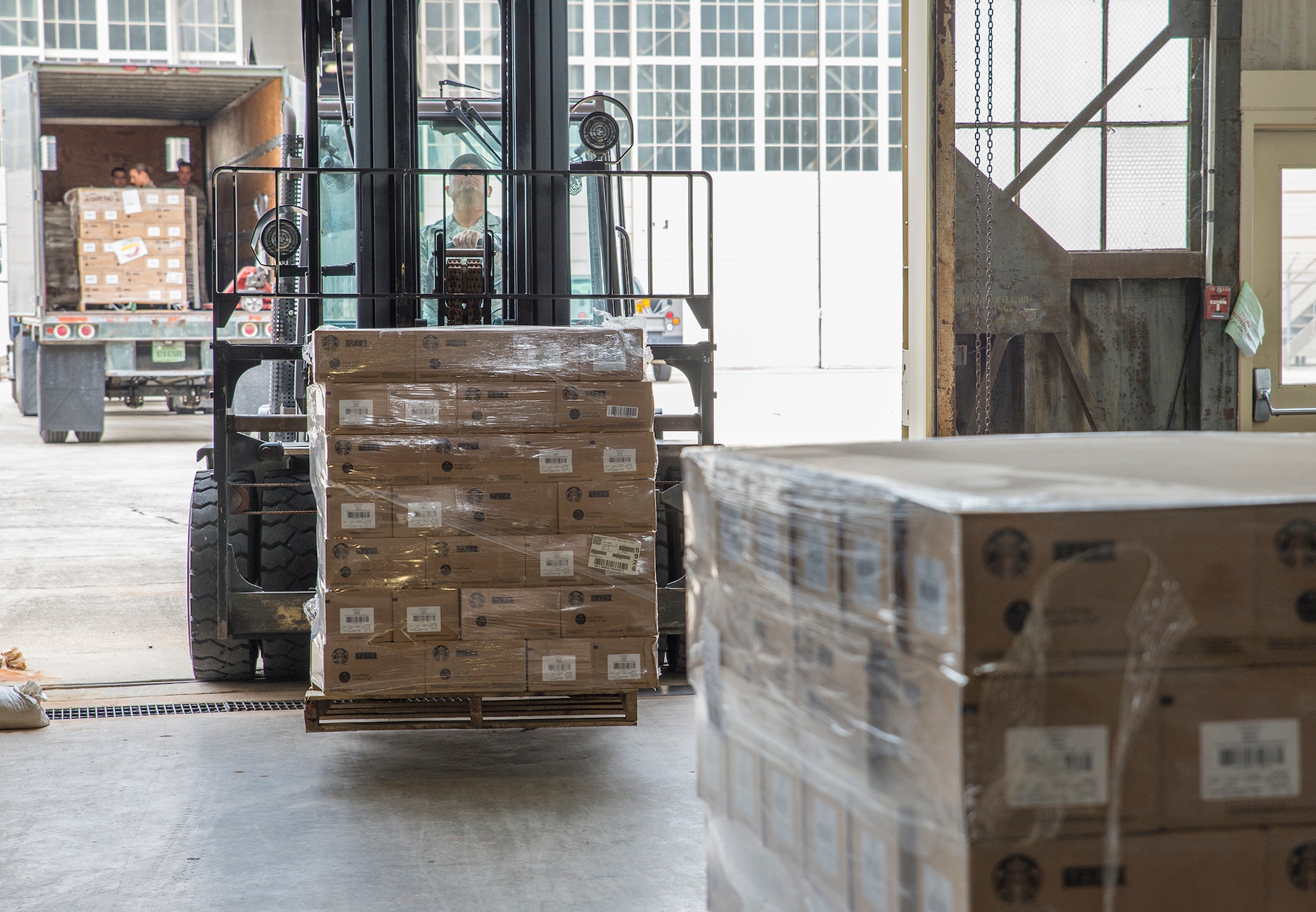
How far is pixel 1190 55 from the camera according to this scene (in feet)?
23.3

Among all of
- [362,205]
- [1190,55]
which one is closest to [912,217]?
[1190,55]

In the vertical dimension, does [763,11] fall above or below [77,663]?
above

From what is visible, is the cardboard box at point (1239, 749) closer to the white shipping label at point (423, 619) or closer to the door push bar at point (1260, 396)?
the white shipping label at point (423, 619)

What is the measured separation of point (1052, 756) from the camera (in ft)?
4.63

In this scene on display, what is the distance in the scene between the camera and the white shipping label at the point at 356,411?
4012 millimetres

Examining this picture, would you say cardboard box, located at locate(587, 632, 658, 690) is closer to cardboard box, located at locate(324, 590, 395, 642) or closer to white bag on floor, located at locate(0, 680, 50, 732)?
cardboard box, located at locate(324, 590, 395, 642)

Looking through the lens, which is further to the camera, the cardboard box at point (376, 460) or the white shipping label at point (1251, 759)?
the cardboard box at point (376, 460)

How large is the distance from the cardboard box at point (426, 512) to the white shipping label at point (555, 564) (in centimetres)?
27

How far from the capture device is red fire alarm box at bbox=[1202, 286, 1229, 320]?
23.1 ft

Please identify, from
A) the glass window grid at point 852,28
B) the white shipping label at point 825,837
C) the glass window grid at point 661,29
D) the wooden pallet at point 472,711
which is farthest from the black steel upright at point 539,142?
the glass window grid at point 852,28

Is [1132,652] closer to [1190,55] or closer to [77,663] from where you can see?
[77,663]

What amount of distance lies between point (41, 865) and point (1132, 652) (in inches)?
113

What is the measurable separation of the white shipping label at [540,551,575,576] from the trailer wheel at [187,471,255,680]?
56.5 inches

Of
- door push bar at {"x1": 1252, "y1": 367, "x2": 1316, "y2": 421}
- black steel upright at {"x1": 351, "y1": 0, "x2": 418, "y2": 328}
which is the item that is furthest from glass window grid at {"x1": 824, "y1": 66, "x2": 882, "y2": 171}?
black steel upright at {"x1": 351, "y1": 0, "x2": 418, "y2": 328}
